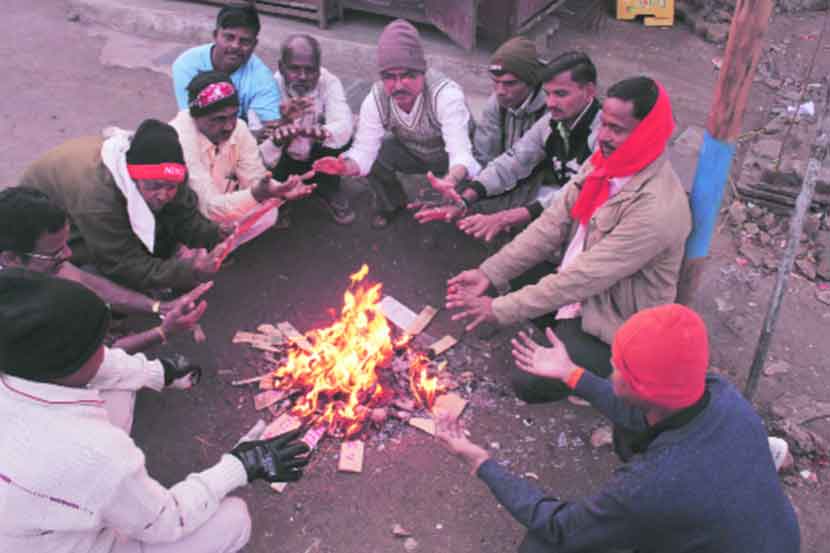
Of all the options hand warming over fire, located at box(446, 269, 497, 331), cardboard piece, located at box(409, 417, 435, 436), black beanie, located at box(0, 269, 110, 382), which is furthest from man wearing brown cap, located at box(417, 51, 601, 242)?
black beanie, located at box(0, 269, 110, 382)

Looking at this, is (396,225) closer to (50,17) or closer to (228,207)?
(228,207)

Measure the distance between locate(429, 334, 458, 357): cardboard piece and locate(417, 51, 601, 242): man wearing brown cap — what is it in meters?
0.79

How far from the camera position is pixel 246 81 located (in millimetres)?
5676

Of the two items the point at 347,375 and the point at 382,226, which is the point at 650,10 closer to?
the point at 382,226

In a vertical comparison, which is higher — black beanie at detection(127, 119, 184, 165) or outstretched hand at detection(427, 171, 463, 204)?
black beanie at detection(127, 119, 184, 165)

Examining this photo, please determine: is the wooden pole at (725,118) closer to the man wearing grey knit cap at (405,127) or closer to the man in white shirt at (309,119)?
the man wearing grey knit cap at (405,127)

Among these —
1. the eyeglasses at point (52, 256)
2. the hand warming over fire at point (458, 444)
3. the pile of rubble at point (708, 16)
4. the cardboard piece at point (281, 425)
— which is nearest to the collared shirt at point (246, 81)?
the eyeglasses at point (52, 256)

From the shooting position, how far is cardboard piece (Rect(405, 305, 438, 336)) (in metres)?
5.10

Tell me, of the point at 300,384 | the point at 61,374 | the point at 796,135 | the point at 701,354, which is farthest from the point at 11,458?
the point at 796,135

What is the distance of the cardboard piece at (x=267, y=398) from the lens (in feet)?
14.7

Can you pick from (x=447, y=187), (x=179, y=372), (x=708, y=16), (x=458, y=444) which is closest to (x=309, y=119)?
(x=447, y=187)

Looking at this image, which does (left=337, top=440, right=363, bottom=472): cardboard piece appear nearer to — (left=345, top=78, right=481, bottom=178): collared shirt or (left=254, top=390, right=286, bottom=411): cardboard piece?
(left=254, top=390, right=286, bottom=411): cardboard piece

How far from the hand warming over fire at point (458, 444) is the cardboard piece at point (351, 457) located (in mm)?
1023

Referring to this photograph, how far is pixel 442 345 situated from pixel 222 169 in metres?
2.16
